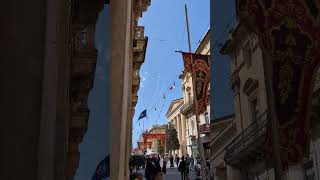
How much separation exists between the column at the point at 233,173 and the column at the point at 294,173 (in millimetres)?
445

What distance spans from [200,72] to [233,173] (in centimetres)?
227

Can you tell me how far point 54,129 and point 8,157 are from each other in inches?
10.8

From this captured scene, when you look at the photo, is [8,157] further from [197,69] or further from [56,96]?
[197,69]

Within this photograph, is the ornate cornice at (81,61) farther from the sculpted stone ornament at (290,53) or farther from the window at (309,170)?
the window at (309,170)

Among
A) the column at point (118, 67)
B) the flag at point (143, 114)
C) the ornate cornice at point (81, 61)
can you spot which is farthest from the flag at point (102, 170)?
the flag at point (143, 114)

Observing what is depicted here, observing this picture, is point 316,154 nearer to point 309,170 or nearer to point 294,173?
point 309,170

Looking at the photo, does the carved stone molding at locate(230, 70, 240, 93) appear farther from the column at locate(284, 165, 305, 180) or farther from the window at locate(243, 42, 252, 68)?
the column at locate(284, 165, 305, 180)

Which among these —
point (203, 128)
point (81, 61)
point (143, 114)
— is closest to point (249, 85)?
point (203, 128)

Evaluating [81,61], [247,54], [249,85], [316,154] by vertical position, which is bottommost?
[316,154]

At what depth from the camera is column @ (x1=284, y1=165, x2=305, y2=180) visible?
167 inches

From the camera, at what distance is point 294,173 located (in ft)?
14.0

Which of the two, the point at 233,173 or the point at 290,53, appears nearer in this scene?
the point at 233,173

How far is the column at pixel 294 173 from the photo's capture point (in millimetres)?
4246

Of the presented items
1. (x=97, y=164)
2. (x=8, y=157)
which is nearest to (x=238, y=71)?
(x=97, y=164)
